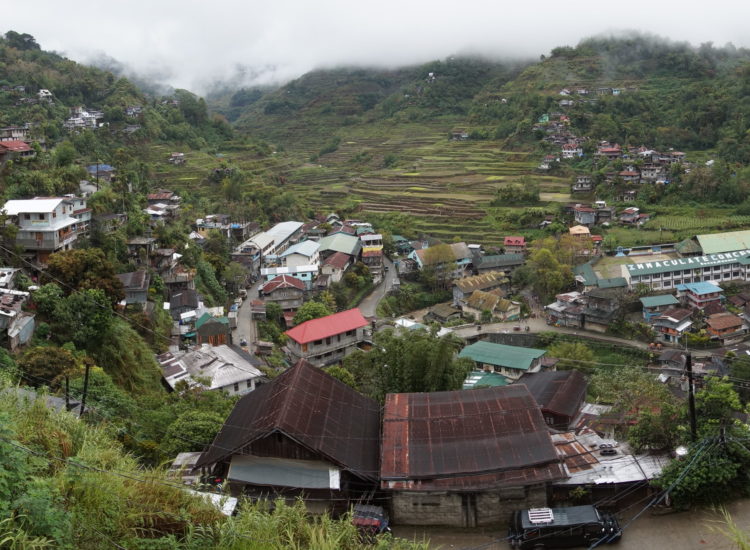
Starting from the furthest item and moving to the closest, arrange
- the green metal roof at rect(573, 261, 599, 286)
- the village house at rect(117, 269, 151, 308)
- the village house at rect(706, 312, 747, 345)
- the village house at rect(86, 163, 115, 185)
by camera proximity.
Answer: the green metal roof at rect(573, 261, 599, 286) → the village house at rect(86, 163, 115, 185) → the village house at rect(706, 312, 747, 345) → the village house at rect(117, 269, 151, 308)

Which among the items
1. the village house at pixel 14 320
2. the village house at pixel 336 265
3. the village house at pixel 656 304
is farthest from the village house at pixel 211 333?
the village house at pixel 656 304

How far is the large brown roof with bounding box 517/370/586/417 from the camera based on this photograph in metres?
13.4

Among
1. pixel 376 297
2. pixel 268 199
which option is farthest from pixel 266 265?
pixel 268 199

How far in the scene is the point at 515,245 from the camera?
32688 millimetres

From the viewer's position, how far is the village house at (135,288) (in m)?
18.1

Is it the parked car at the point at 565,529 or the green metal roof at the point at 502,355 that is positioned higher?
the parked car at the point at 565,529

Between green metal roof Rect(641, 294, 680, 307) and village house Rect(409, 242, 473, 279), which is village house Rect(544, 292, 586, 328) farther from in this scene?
village house Rect(409, 242, 473, 279)

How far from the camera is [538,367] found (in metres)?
20.4

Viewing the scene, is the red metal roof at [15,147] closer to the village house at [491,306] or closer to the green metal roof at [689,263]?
the village house at [491,306]

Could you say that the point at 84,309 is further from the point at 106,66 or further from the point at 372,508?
the point at 106,66

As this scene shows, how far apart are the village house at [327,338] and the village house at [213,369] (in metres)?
2.91

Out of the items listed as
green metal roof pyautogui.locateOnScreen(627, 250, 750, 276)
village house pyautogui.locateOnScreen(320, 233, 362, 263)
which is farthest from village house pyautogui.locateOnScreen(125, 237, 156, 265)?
green metal roof pyautogui.locateOnScreen(627, 250, 750, 276)

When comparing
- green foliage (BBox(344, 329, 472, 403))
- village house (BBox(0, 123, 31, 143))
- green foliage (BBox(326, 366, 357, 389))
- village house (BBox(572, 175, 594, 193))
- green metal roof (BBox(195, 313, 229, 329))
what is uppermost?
village house (BBox(0, 123, 31, 143))

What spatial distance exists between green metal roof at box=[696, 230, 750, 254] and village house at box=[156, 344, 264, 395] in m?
23.7
